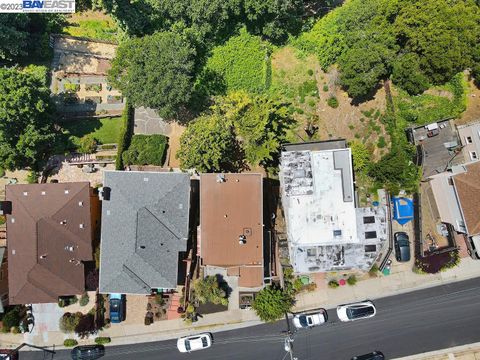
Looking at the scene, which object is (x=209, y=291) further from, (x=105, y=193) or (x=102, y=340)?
(x=105, y=193)

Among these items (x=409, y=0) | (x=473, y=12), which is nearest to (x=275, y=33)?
(x=409, y=0)

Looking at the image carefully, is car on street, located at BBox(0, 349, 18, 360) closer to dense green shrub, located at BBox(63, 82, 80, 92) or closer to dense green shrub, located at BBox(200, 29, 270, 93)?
dense green shrub, located at BBox(63, 82, 80, 92)

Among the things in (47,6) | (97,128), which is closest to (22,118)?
(97,128)

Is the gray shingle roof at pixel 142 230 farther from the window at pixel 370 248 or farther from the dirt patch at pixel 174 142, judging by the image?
the window at pixel 370 248

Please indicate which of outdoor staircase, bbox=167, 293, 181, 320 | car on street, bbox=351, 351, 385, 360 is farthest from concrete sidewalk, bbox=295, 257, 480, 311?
outdoor staircase, bbox=167, 293, 181, 320

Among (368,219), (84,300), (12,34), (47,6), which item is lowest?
(84,300)

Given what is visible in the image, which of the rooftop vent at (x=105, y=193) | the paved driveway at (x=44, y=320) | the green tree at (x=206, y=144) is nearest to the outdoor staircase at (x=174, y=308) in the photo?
the paved driveway at (x=44, y=320)
